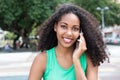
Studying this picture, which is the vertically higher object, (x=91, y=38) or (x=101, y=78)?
(x=91, y=38)

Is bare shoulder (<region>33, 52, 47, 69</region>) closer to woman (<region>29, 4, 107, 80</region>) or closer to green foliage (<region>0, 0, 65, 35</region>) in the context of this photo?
woman (<region>29, 4, 107, 80</region>)

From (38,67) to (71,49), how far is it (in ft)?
0.94

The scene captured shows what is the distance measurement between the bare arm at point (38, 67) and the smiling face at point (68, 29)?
0.17 m

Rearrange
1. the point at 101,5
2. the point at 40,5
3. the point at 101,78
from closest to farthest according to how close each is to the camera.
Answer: the point at 101,78
the point at 40,5
the point at 101,5

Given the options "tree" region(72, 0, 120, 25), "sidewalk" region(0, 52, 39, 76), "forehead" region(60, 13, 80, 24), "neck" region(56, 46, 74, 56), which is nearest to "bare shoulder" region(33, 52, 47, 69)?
"neck" region(56, 46, 74, 56)

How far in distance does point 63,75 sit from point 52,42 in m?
0.33

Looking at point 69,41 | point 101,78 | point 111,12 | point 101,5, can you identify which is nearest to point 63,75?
point 69,41

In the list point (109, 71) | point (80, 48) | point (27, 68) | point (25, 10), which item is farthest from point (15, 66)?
point (25, 10)

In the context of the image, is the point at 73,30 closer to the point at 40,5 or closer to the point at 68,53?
the point at 68,53

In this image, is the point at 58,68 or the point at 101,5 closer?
the point at 58,68

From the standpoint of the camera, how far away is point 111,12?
6328 cm

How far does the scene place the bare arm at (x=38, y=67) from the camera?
2.59 m

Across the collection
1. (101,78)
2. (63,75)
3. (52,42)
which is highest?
(52,42)

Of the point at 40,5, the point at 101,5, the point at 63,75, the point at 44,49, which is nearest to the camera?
the point at 63,75
